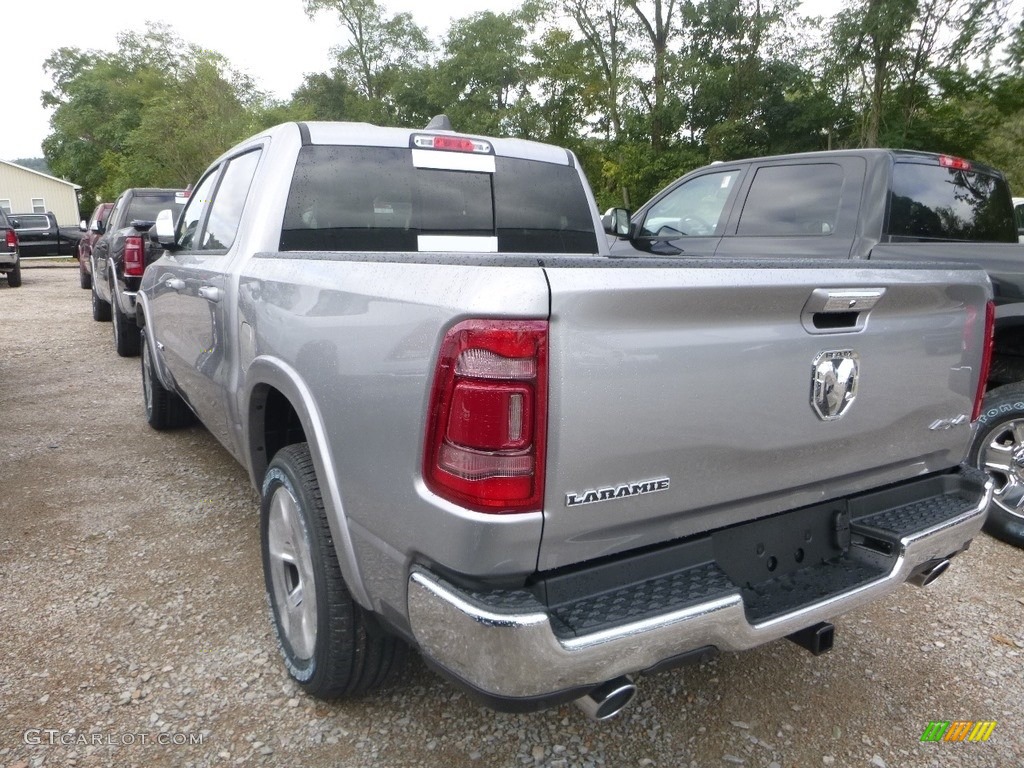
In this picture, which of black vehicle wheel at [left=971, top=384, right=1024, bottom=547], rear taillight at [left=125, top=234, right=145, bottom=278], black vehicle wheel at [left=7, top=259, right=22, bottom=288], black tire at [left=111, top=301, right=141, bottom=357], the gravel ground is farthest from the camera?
black vehicle wheel at [left=7, top=259, right=22, bottom=288]

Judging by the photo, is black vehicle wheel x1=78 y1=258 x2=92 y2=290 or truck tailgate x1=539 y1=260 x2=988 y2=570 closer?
truck tailgate x1=539 y1=260 x2=988 y2=570

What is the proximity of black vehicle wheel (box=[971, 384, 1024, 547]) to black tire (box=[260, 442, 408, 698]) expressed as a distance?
3.27m

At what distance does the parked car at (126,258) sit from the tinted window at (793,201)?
3.85m

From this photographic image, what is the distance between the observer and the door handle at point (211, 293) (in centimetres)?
307

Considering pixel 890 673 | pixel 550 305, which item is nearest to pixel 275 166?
pixel 550 305

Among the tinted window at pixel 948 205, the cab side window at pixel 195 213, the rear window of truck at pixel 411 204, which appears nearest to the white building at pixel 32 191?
the cab side window at pixel 195 213

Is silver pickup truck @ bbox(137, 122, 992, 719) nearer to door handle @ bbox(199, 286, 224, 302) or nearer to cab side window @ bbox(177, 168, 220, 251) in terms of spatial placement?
door handle @ bbox(199, 286, 224, 302)

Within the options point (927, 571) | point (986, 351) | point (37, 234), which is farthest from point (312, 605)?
point (37, 234)

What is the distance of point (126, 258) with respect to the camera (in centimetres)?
695

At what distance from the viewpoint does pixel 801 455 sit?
6.63 feet

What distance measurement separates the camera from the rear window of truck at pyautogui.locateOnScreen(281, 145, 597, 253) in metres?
3.11

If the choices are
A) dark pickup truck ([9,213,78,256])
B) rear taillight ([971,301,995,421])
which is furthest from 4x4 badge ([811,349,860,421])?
dark pickup truck ([9,213,78,256])

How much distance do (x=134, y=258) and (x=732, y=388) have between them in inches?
261

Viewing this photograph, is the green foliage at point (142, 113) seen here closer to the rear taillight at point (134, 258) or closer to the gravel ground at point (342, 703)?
the rear taillight at point (134, 258)
